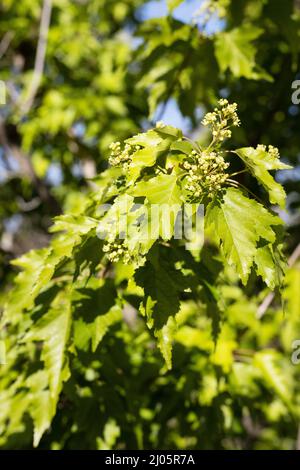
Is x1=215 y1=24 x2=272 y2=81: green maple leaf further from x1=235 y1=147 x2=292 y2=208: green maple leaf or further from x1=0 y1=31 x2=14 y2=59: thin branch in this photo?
x1=0 y1=31 x2=14 y2=59: thin branch

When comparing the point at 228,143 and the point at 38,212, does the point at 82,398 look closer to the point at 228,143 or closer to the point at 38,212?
the point at 228,143

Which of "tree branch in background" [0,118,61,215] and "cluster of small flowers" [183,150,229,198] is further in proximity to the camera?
"tree branch in background" [0,118,61,215]

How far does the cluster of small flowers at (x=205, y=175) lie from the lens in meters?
1.24

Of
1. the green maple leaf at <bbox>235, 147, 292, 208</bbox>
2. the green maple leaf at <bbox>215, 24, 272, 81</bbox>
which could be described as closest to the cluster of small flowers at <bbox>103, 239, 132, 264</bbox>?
the green maple leaf at <bbox>235, 147, 292, 208</bbox>

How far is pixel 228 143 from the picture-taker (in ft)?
10.3

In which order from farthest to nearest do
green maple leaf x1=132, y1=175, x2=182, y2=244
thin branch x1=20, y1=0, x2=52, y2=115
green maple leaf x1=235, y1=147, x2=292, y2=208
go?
thin branch x1=20, y1=0, x2=52, y2=115 → green maple leaf x1=235, y1=147, x2=292, y2=208 → green maple leaf x1=132, y1=175, x2=182, y2=244

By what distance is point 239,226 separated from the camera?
1.25m

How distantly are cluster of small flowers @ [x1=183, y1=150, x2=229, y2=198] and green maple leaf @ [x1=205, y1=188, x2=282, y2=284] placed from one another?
45 millimetres

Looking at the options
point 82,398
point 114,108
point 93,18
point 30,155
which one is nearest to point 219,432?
point 82,398

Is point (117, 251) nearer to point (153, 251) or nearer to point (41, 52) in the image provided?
point (153, 251)

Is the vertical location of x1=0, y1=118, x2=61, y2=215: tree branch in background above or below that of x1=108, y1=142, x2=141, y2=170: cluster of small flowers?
below

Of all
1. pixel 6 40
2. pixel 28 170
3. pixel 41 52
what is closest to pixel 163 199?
pixel 41 52

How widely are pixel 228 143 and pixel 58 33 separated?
77.4 inches

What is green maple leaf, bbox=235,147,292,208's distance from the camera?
1338 mm
